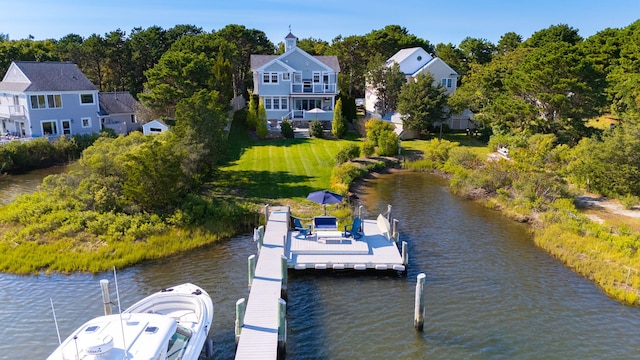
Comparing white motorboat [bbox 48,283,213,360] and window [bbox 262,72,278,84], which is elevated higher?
window [bbox 262,72,278,84]

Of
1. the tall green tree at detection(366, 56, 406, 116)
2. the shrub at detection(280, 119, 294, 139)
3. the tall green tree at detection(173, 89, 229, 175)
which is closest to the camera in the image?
the tall green tree at detection(173, 89, 229, 175)

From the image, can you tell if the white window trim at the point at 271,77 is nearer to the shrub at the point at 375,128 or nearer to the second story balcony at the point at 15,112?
the shrub at the point at 375,128

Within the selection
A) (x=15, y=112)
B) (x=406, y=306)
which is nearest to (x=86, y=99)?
(x=15, y=112)

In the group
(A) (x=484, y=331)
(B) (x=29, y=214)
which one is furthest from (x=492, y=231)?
(B) (x=29, y=214)

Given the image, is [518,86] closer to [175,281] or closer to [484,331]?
[484,331]

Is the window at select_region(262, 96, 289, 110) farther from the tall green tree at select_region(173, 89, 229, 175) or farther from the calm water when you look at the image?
the calm water

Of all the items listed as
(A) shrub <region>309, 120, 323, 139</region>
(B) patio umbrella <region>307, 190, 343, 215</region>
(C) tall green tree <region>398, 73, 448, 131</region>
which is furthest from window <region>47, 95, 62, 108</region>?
(C) tall green tree <region>398, 73, 448, 131</region>
